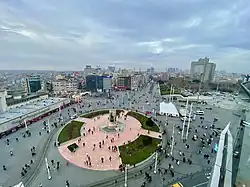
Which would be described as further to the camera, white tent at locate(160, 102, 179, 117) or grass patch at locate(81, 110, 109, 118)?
white tent at locate(160, 102, 179, 117)

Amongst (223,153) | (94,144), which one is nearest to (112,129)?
(94,144)

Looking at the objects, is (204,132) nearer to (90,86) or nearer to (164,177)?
(164,177)

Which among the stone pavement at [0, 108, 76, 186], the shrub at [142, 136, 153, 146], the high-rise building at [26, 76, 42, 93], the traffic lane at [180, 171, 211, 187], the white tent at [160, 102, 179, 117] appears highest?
the high-rise building at [26, 76, 42, 93]

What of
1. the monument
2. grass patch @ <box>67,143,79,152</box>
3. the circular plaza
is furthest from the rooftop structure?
the monument

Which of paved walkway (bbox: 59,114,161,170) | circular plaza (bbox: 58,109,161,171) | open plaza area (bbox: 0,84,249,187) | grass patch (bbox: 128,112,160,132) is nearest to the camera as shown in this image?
open plaza area (bbox: 0,84,249,187)

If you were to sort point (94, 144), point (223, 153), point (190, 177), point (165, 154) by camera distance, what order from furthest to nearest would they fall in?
point (94, 144)
point (165, 154)
point (190, 177)
point (223, 153)

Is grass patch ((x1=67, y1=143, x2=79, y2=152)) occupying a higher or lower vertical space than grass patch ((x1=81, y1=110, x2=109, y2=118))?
lower

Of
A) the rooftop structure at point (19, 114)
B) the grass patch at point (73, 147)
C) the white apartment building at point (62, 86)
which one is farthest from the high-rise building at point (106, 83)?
the grass patch at point (73, 147)

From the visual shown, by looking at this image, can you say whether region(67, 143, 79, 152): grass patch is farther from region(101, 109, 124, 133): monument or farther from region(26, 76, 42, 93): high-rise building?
region(26, 76, 42, 93): high-rise building
